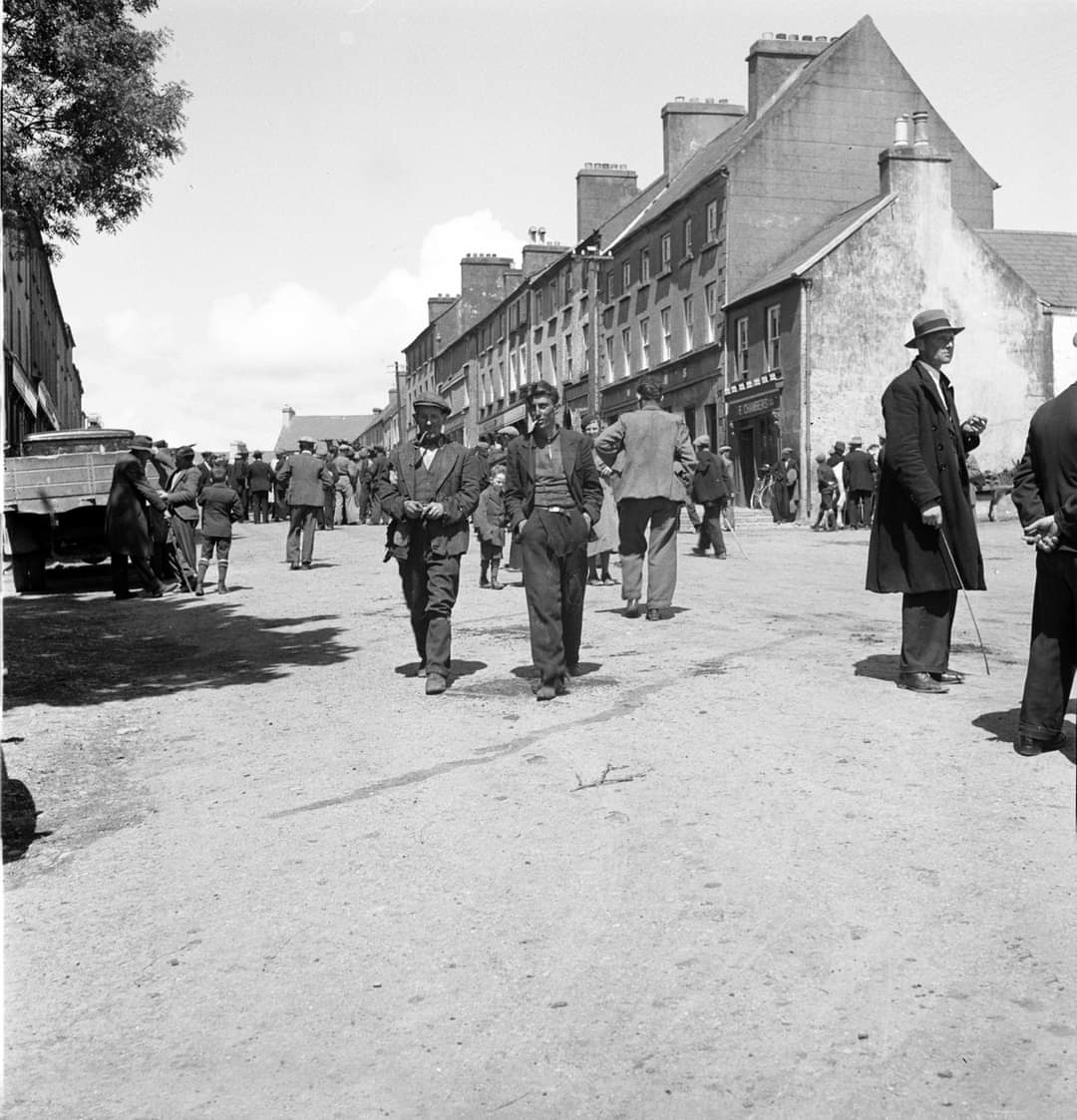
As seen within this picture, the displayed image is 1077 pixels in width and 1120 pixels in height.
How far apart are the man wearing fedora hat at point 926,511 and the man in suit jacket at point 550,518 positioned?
5.71ft

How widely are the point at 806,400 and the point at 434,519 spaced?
27.9m

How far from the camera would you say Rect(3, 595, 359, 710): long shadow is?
30.2 feet

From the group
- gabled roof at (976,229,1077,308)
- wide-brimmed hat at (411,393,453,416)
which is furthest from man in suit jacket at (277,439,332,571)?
gabled roof at (976,229,1077,308)

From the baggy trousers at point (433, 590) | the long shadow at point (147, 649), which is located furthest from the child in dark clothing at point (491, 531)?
the baggy trousers at point (433, 590)

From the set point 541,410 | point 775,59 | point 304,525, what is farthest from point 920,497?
point 775,59

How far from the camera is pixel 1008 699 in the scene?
293 inches

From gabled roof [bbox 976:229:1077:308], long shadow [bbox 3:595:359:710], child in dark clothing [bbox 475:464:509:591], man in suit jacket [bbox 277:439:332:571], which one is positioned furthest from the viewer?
gabled roof [bbox 976:229:1077:308]

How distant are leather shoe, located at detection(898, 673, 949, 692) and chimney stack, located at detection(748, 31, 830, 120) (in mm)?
37304

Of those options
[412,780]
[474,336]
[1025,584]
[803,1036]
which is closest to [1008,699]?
[412,780]

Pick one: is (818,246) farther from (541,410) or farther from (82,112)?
(541,410)

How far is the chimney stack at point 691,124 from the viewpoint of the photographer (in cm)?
4812

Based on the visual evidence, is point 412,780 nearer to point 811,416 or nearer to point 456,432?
point 811,416

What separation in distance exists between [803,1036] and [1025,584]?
1318cm

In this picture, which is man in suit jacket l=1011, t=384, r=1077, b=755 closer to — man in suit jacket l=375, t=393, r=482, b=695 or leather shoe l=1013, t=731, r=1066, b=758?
leather shoe l=1013, t=731, r=1066, b=758
